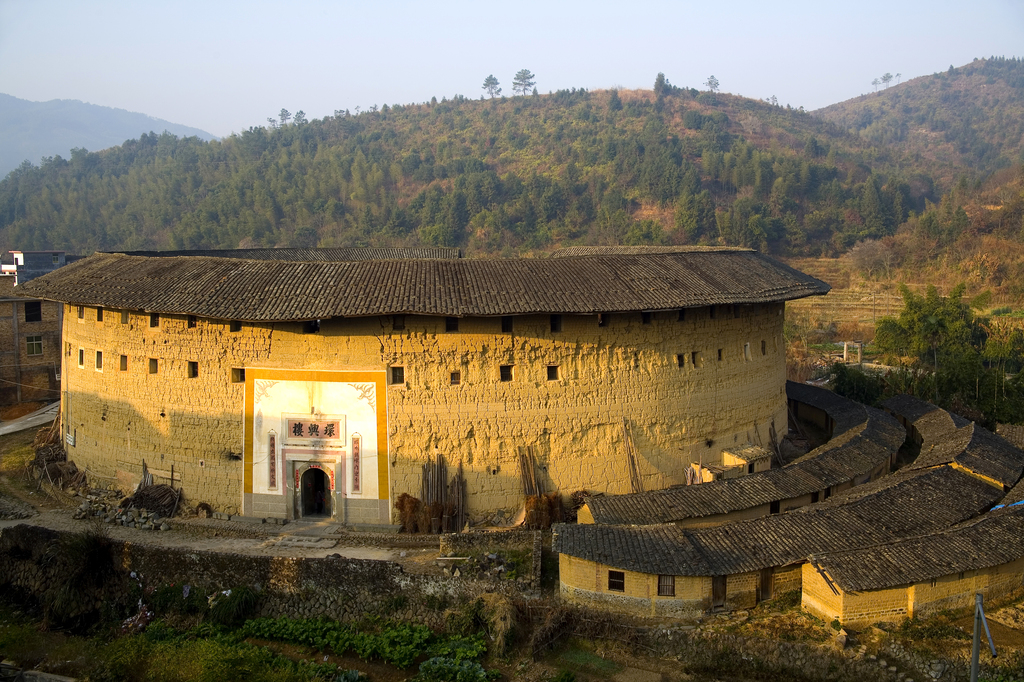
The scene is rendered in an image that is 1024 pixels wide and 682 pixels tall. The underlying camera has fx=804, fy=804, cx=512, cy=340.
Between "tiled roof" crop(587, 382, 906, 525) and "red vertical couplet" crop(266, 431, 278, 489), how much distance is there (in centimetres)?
611

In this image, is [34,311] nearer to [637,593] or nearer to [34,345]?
[34,345]

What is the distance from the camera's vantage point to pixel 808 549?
12.1 metres

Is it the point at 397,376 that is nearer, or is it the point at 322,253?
the point at 397,376

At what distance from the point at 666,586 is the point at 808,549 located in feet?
7.50

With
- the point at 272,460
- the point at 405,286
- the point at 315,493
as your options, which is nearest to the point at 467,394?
the point at 405,286

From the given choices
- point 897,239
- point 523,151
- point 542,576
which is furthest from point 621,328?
point 523,151

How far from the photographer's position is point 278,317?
46.7 ft

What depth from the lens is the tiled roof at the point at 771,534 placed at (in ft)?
38.2

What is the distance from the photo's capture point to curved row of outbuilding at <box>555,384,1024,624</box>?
1134 centimetres

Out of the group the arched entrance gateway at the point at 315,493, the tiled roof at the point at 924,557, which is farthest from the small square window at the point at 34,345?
the tiled roof at the point at 924,557

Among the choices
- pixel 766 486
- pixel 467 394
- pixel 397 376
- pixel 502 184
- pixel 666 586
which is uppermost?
pixel 502 184

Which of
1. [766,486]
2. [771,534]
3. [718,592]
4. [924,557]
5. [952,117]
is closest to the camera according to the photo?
[924,557]

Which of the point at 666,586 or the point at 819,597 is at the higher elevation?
the point at 666,586

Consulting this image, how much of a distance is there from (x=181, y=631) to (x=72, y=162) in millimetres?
94377
